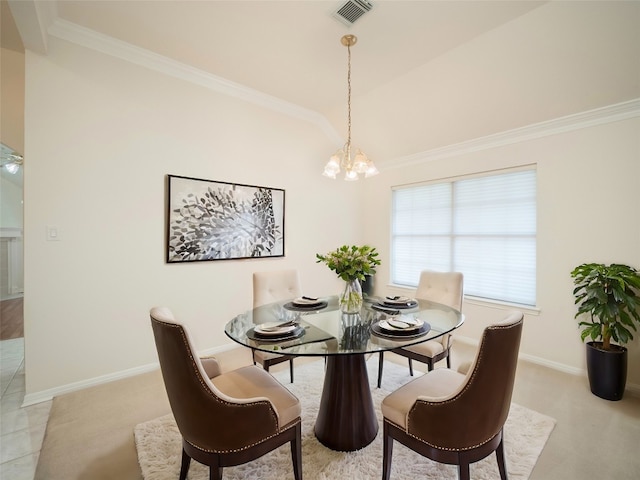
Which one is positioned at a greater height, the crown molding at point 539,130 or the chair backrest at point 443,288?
the crown molding at point 539,130

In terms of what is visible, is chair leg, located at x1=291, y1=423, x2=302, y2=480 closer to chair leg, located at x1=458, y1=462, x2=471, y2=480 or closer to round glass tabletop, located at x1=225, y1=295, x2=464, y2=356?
round glass tabletop, located at x1=225, y1=295, x2=464, y2=356

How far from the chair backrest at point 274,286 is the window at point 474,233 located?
2.24 meters

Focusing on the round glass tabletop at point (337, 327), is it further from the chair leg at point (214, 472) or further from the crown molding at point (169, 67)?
the crown molding at point (169, 67)

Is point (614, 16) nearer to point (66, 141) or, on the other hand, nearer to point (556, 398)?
point (556, 398)

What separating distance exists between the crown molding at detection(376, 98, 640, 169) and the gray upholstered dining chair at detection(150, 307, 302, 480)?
3531 mm

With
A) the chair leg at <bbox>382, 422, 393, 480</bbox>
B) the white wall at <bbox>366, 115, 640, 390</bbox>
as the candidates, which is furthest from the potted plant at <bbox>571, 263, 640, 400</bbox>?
the chair leg at <bbox>382, 422, 393, 480</bbox>

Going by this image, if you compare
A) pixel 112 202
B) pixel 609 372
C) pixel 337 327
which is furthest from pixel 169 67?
pixel 609 372

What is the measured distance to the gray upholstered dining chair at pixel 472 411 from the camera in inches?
47.2

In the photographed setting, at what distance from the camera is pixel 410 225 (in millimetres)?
4422

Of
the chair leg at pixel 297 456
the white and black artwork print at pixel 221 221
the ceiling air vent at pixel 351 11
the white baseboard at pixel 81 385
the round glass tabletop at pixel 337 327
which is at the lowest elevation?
the white baseboard at pixel 81 385

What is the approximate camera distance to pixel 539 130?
309 centimetres

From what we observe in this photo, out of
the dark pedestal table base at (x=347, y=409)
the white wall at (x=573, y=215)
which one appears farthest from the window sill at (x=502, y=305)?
the dark pedestal table base at (x=347, y=409)

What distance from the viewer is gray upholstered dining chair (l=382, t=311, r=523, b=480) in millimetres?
1198

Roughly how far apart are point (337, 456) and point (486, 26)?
3.37 metres
